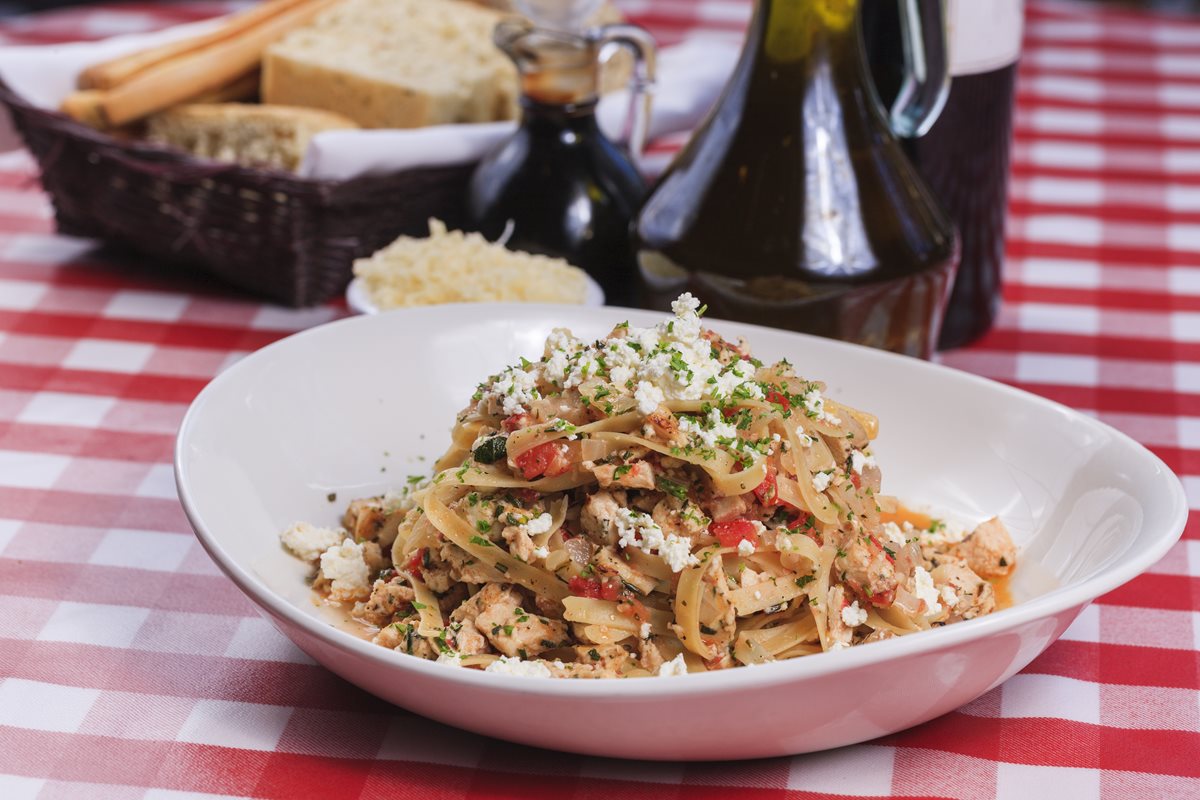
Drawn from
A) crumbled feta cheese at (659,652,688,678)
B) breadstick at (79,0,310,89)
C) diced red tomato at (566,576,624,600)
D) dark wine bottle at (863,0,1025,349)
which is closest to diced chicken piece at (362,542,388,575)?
diced red tomato at (566,576,624,600)

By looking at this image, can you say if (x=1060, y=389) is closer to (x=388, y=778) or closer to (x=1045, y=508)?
(x=1045, y=508)

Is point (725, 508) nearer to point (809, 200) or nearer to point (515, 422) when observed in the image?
point (515, 422)

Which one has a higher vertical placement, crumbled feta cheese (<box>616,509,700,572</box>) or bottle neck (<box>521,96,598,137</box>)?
crumbled feta cheese (<box>616,509,700,572</box>)

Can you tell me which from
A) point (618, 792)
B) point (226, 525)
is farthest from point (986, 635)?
point (226, 525)

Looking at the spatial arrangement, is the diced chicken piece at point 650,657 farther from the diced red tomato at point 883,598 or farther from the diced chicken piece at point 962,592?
the diced chicken piece at point 962,592

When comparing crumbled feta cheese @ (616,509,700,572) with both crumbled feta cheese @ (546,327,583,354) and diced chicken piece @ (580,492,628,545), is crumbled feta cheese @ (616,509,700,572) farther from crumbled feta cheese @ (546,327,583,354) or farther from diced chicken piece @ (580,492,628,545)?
crumbled feta cheese @ (546,327,583,354)
